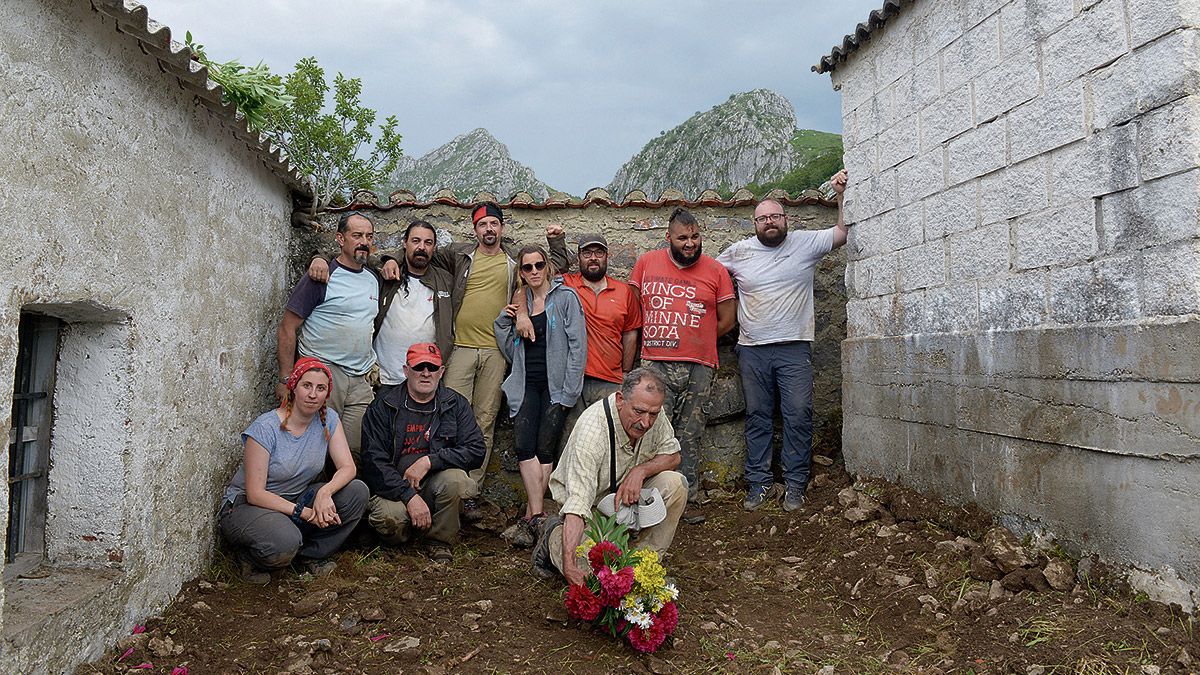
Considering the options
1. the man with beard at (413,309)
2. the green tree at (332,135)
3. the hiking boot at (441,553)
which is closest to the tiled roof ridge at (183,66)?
the man with beard at (413,309)

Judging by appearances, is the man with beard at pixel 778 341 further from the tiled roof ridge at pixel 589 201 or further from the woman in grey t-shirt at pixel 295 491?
the woman in grey t-shirt at pixel 295 491

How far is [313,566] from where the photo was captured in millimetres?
4336

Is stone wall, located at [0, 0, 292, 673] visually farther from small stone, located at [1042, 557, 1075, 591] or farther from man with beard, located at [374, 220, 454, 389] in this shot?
small stone, located at [1042, 557, 1075, 591]

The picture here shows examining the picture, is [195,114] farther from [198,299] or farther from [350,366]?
[350,366]

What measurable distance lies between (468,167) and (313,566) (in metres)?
50.2

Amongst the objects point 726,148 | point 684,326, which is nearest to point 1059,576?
point 684,326

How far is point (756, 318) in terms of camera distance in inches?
212

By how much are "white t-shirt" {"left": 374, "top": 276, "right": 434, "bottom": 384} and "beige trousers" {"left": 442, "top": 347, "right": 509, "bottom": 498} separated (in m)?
0.26

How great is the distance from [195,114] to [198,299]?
957 millimetres

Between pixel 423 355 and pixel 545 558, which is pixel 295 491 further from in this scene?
pixel 545 558

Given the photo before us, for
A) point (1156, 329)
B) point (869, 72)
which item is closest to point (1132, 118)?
point (1156, 329)

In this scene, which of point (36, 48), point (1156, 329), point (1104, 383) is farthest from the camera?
point (1104, 383)

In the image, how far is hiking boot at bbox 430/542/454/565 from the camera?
462cm

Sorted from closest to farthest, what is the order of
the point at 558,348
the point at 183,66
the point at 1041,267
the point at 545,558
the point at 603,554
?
the point at 603,554
the point at 183,66
the point at 1041,267
the point at 545,558
the point at 558,348
